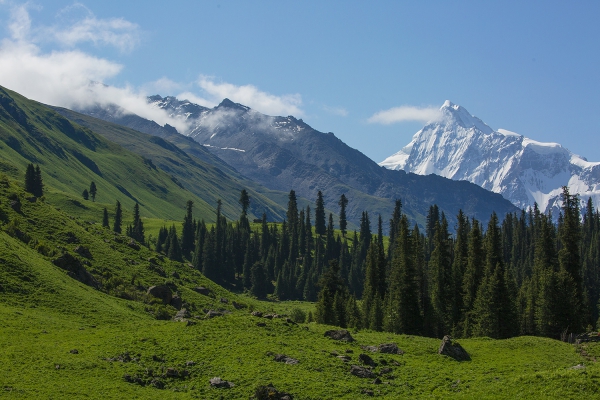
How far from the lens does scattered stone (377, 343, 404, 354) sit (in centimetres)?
5651

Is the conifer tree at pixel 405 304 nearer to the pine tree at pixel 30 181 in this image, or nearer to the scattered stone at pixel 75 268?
the scattered stone at pixel 75 268

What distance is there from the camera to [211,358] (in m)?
51.6

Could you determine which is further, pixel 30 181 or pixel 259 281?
pixel 259 281

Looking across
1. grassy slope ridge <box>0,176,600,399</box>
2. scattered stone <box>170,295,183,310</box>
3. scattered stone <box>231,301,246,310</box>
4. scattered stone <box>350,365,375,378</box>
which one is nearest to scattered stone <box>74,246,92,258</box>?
scattered stone <box>170,295,183,310</box>

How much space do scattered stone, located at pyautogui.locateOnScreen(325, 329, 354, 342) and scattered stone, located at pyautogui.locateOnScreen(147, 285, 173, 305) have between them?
43.0 metres

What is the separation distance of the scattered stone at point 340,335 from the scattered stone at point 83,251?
54480 mm

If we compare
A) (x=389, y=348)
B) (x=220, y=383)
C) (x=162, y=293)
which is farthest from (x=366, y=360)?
(x=162, y=293)

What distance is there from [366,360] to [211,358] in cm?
1404

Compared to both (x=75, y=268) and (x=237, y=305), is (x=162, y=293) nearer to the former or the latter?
(x=75, y=268)

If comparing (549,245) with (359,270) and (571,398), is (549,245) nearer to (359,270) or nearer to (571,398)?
(571,398)

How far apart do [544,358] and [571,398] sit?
16.5m

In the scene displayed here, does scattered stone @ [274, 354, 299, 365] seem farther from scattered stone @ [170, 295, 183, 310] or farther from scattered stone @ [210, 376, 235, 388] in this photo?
scattered stone @ [170, 295, 183, 310]

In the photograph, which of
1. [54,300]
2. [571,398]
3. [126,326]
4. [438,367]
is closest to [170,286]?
[54,300]

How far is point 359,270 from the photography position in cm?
19225
